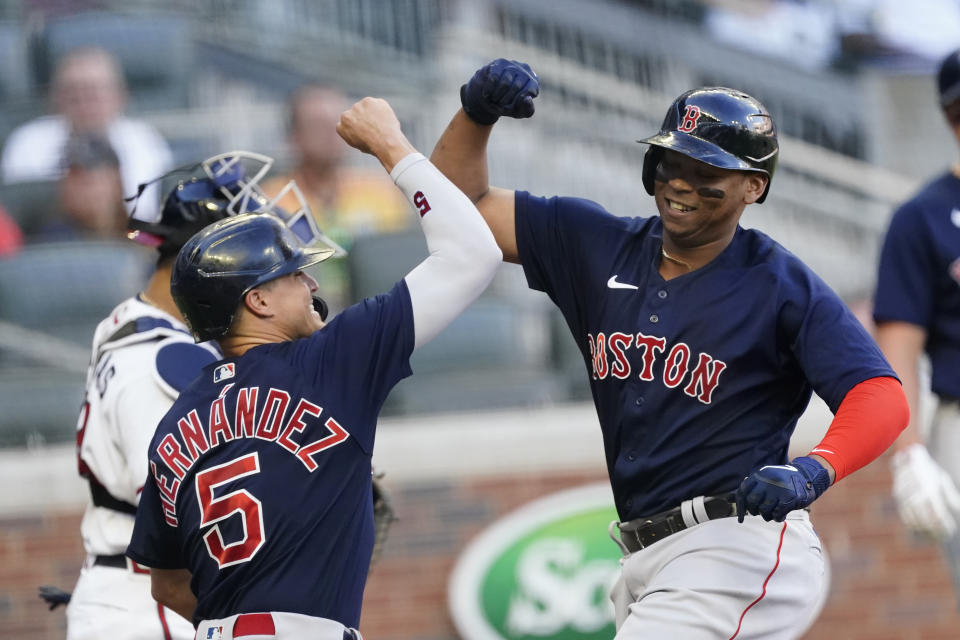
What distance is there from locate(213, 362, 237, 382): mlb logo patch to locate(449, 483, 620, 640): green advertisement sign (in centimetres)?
369

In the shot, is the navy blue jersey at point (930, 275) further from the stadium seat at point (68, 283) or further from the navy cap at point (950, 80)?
the stadium seat at point (68, 283)

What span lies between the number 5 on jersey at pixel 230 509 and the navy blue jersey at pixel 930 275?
2.39 meters

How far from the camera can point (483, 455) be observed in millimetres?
6547

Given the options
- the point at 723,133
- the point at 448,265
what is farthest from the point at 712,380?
the point at 448,265

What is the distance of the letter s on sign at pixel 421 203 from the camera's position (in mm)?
2912

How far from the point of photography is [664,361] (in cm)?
311

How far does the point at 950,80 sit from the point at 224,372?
8.69 ft

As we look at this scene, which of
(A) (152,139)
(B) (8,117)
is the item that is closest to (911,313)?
(A) (152,139)

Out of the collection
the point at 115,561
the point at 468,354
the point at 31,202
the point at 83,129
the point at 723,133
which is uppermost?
the point at 723,133

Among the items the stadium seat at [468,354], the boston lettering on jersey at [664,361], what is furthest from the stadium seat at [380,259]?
the boston lettering on jersey at [664,361]

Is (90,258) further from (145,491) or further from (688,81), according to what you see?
(145,491)

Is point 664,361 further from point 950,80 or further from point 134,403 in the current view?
point 950,80

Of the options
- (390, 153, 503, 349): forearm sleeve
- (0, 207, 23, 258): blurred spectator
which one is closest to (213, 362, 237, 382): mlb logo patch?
(390, 153, 503, 349): forearm sleeve

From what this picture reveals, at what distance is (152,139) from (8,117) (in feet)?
2.47
